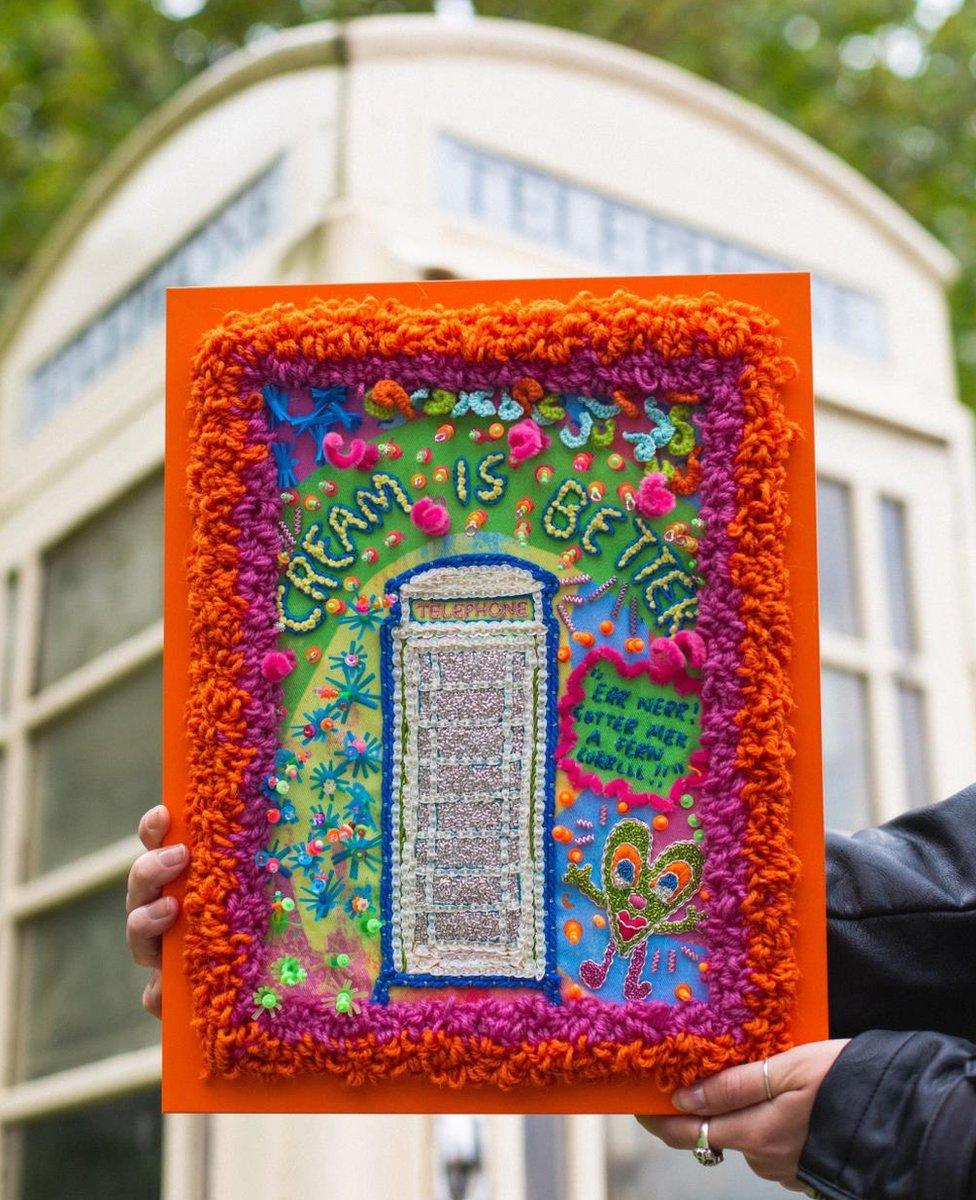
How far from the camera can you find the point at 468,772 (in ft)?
4.67

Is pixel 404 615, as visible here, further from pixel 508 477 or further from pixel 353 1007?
pixel 353 1007

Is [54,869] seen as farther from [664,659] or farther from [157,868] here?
[664,659]

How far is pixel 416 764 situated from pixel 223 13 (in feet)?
14.4

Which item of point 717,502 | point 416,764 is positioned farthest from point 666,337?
point 416,764

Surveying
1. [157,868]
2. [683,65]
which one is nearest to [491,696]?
[157,868]

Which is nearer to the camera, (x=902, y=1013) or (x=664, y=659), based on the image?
(x=664, y=659)

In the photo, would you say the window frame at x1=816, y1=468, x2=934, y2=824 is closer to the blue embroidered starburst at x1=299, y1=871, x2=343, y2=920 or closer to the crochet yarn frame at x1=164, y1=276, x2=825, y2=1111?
the crochet yarn frame at x1=164, y1=276, x2=825, y2=1111

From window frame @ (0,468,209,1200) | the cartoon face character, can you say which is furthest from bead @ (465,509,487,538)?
window frame @ (0,468,209,1200)

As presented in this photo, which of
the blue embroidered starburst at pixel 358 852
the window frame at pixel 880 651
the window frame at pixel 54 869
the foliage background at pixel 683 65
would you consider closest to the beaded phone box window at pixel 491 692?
the blue embroidered starburst at pixel 358 852

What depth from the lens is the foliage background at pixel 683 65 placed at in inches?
191

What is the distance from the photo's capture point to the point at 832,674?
272 cm

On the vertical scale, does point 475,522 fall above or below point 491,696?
above

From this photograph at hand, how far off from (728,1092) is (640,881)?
0.66ft

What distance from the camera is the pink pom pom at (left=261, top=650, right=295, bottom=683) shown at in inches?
56.2
